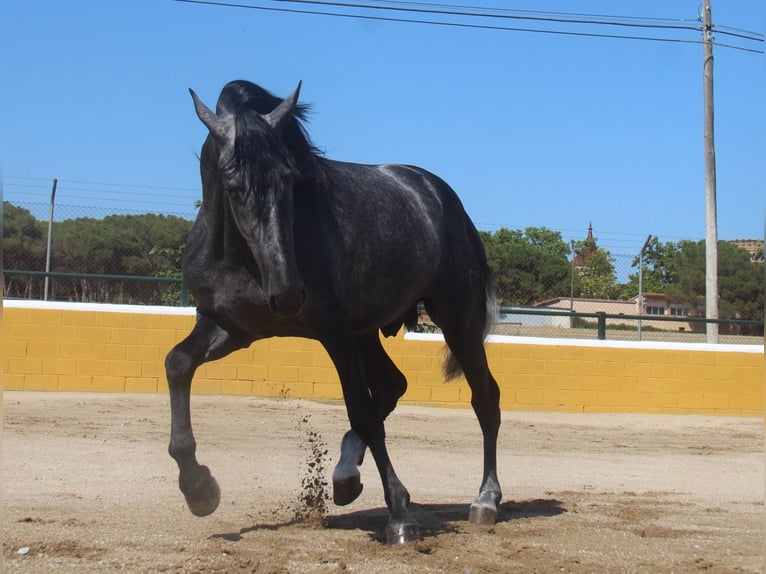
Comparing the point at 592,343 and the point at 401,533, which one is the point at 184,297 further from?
the point at 401,533

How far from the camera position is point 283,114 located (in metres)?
4.32

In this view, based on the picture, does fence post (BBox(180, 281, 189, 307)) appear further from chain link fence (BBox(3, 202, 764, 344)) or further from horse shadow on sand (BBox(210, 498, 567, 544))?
horse shadow on sand (BBox(210, 498, 567, 544))

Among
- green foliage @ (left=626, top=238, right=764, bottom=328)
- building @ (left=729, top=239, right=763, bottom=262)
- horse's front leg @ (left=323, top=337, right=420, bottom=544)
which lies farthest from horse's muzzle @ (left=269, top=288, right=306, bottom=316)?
building @ (left=729, top=239, right=763, bottom=262)

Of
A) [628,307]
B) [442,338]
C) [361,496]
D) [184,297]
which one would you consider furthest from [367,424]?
[628,307]

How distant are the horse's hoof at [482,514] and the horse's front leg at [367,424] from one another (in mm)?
767

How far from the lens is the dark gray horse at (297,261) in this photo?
407cm

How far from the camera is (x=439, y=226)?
216 inches

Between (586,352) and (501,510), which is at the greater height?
(586,352)

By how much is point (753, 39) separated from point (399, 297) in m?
18.9

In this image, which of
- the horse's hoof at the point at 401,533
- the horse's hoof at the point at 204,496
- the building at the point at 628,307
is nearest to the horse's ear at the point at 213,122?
the horse's hoof at the point at 204,496

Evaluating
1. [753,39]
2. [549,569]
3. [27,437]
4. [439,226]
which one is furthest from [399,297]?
[753,39]

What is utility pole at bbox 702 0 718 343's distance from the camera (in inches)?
722

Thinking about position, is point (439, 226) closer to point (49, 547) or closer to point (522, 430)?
point (49, 547)

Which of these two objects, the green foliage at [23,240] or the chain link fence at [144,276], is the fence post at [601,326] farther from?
the green foliage at [23,240]
